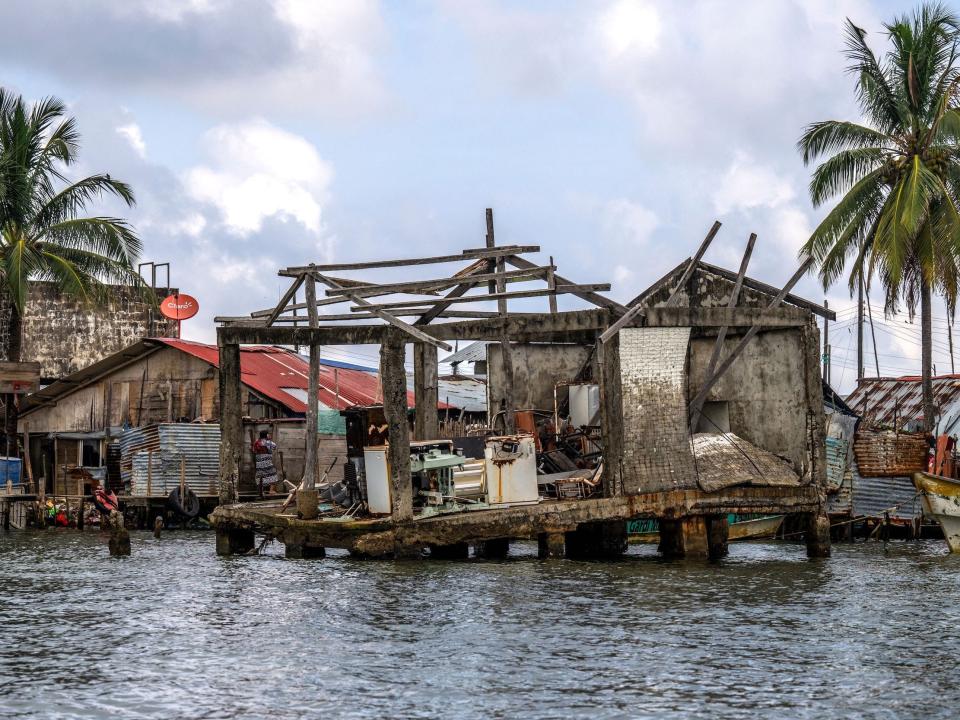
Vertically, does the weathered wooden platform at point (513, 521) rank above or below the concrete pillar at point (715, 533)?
above

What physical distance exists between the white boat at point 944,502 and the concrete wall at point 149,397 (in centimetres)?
1895

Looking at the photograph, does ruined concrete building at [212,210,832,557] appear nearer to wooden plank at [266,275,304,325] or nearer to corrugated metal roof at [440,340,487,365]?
wooden plank at [266,275,304,325]

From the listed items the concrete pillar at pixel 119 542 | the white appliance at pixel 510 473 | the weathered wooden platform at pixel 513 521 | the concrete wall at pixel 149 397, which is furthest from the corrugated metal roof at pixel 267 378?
the white appliance at pixel 510 473

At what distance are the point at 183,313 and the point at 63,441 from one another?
604cm

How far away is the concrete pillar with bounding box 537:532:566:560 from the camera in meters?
21.4

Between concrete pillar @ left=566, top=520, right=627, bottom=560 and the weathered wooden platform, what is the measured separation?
1755mm

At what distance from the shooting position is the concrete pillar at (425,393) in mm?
25500

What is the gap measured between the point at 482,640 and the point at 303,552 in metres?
8.34

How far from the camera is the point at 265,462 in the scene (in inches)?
1412

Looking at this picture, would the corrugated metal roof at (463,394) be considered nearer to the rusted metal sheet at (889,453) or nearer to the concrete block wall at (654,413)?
the rusted metal sheet at (889,453)

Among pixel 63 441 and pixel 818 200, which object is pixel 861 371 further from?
pixel 63 441

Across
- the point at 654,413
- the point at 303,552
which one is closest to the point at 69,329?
the point at 303,552

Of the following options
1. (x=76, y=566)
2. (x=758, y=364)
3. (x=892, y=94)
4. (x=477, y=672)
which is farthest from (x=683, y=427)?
(x=892, y=94)

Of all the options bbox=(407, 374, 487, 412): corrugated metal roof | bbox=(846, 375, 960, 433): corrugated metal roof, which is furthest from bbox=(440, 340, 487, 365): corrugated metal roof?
bbox=(846, 375, 960, 433): corrugated metal roof
